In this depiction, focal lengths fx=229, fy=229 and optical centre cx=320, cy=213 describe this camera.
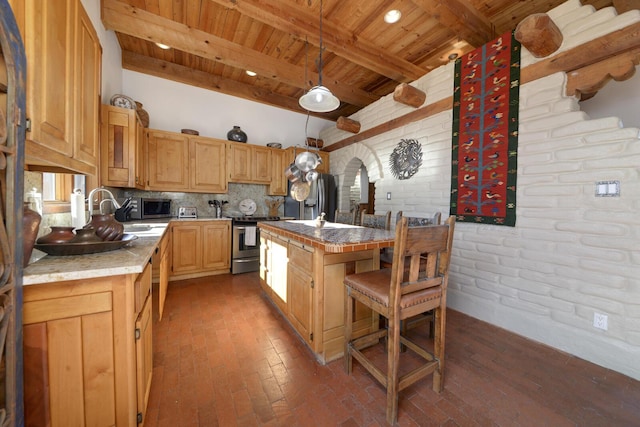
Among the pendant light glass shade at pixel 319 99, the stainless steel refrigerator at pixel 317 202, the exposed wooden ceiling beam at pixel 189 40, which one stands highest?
the exposed wooden ceiling beam at pixel 189 40

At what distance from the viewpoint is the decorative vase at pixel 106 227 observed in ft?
4.13

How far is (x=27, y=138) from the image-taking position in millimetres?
904

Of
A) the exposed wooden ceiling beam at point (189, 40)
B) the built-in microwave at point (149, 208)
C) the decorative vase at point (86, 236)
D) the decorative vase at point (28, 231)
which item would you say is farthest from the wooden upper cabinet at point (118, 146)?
the decorative vase at point (28, 231)

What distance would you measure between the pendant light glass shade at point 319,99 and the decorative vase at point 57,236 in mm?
1749

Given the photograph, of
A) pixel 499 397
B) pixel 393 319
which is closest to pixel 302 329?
pixel 393 319

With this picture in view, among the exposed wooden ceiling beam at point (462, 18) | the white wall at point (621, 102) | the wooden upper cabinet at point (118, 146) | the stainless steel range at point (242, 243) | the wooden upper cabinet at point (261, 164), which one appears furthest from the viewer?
the wooden upper cabinet at point (261, 164)

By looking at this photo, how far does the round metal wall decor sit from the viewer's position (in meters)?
3.06

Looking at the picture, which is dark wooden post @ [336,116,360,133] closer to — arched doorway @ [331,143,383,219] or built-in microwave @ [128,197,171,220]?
arched doorway @ [331,143,383,219]

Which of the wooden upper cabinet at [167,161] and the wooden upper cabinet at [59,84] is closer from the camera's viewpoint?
the wooden upper cabinet at [59,84]

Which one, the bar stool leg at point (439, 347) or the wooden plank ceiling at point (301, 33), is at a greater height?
the wooden plank ceiling at point (301, 33)

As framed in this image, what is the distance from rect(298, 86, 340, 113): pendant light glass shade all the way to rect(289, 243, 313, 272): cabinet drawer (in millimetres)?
1284

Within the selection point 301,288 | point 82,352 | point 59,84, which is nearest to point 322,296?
point 301,288

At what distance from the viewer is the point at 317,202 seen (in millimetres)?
4340

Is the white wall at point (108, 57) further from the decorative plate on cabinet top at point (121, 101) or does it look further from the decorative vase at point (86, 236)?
the decorative vase at point (86, 236)
